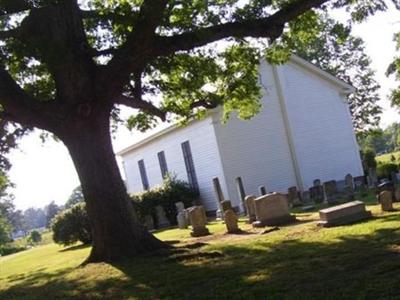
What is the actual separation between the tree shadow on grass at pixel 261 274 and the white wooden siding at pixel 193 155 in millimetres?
18121

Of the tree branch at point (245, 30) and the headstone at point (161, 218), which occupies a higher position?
the tree branch at point (245, 30)

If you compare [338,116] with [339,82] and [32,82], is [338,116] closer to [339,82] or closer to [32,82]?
[339,82]

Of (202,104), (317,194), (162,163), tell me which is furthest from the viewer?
(162,163)

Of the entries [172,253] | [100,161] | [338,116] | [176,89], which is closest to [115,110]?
[176,89]

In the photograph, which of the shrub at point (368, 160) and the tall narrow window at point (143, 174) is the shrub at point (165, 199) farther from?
the shrub at point (368, 160)

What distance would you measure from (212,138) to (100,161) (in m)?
17.3

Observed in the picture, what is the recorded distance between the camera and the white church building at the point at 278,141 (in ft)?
103

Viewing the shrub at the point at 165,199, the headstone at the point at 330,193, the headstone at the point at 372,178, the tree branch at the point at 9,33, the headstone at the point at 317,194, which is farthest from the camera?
the shrub at the point at 165,199

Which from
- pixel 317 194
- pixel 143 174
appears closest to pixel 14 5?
pixel 317 194

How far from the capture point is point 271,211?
17.6m

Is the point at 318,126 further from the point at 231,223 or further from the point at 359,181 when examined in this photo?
the point at 231,223

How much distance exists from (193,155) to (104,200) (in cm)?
1922

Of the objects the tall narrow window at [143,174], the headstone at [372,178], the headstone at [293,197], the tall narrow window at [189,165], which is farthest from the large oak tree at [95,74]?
the tall narrow window at [143,174]

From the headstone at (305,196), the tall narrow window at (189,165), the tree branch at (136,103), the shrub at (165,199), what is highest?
the tree branch at (136,103)
